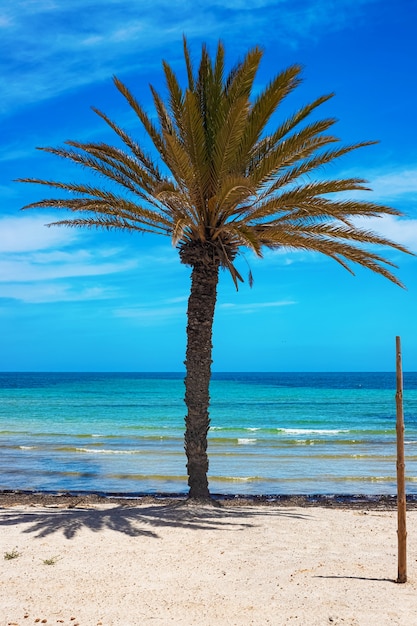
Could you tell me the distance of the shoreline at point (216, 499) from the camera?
13367mm

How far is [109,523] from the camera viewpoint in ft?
A: 34.2

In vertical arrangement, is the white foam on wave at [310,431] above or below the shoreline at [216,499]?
below

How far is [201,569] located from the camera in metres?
8.18

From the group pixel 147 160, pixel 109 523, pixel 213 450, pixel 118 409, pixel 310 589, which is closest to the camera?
pixel 310 589

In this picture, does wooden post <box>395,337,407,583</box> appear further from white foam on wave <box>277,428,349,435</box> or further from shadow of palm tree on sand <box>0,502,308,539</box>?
white foam on wave <box>277,428,349,435</box>

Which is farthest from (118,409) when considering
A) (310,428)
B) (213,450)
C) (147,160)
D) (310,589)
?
(310,589)

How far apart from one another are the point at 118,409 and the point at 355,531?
1637 inches

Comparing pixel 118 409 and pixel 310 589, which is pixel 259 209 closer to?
pixel 310 589

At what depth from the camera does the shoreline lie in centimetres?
1337

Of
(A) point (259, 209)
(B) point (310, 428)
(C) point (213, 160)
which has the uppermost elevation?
(C) point (213, 160)

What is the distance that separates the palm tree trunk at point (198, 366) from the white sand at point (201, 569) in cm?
78

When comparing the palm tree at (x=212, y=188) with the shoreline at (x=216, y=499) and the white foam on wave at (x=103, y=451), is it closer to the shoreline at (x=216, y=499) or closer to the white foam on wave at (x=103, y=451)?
the shoreline at (x=216, y=499)

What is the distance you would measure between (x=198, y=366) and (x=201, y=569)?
4.26 metres

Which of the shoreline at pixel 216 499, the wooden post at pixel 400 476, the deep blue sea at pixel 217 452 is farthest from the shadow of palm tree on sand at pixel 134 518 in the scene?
the deep blue sea at pixel 217 452
